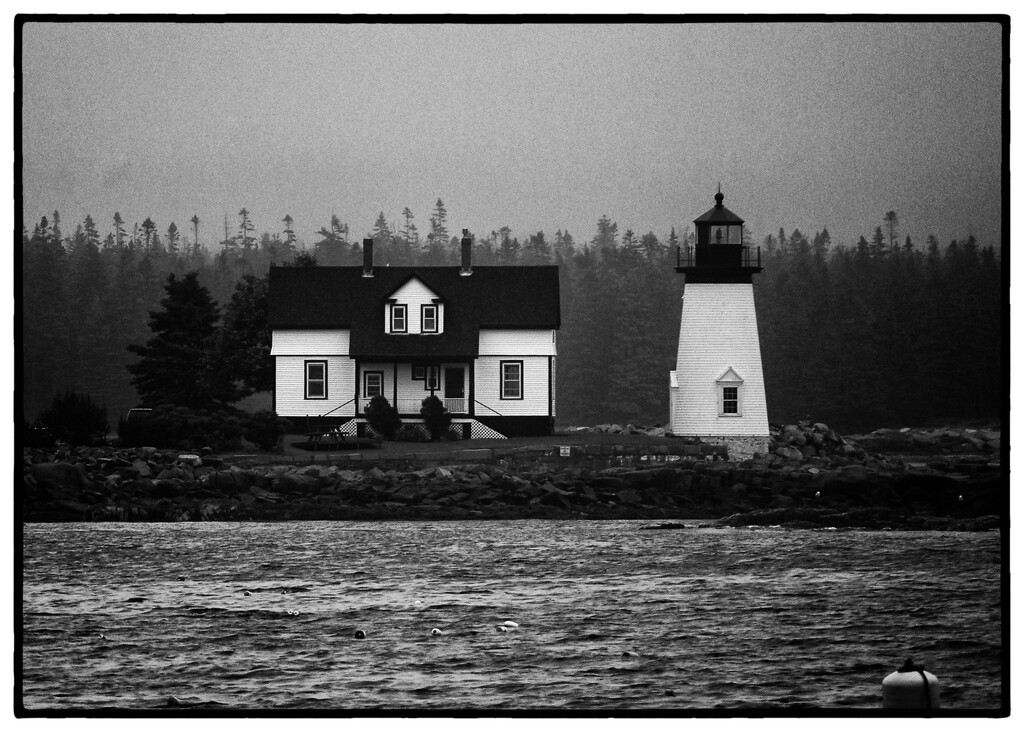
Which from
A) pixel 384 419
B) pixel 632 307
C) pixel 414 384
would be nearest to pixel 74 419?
pixel 384 419

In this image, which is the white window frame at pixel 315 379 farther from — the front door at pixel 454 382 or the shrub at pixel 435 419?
the front door at pixel 454 382

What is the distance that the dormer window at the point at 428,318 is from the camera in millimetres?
21281

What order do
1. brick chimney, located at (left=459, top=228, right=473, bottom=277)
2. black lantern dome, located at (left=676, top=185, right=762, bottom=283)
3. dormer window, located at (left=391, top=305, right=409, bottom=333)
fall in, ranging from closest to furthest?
black lantern dome, located at (left=676, top=185, right=762, bottom=283) < brick chimney, located at (left=459, top=228, right=473, bottom=277) < dormer window, located at (left=391, top=305, right=409, bottom=333)

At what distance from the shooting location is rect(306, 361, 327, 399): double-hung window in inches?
805

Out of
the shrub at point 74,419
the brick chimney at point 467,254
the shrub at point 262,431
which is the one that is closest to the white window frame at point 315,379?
the shrub at point 262,431

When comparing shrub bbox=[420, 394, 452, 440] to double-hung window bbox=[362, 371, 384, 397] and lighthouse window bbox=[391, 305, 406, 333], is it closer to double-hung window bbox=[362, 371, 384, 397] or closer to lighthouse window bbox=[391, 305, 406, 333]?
double-hung window bbox=[362, 371, 384, 397]

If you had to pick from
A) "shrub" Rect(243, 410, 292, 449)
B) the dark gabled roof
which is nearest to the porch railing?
the dark gabled roof

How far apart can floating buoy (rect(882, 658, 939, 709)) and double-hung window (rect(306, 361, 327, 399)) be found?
9.86 meters

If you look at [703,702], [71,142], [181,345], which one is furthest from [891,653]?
[181,345]

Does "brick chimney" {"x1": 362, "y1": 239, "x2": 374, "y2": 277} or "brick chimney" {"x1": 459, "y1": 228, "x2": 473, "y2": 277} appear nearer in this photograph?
"brick chimney" {"x1": 459, "y1": 228, "x2": 473, "y2": 277}

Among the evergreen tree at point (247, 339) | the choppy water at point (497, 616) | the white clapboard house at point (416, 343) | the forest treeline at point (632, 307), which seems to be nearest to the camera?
the choppy water at point (497, 616)

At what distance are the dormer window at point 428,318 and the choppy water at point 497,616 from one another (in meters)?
3.48

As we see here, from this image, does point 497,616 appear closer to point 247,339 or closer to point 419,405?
point 419,405

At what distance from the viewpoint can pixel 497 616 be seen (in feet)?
49.6
